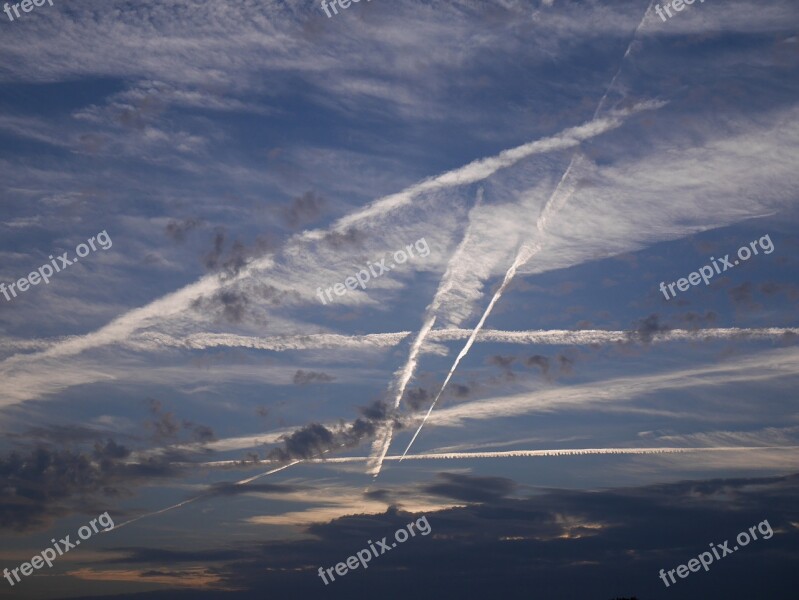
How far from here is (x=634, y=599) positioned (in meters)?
198

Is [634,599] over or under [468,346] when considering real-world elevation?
under

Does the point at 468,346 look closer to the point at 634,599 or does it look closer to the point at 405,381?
the point at 405,381

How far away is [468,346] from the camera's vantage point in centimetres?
10194

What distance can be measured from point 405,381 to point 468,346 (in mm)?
15061

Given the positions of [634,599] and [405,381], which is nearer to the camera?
[405,381]

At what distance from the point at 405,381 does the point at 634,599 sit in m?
166

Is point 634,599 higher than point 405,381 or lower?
lower

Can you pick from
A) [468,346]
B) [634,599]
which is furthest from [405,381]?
[634,599]

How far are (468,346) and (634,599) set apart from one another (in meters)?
166

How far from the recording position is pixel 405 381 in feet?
342

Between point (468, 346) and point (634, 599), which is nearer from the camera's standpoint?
point (468, 346)
